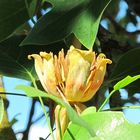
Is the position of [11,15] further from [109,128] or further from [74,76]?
[109,128]

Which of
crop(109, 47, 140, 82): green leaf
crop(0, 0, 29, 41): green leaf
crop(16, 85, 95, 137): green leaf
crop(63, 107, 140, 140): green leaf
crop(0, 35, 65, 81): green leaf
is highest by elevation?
crop(0, 0, 29, 41): green leaf

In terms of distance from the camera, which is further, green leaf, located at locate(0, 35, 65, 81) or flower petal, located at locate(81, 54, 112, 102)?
green leaf, located at locate(0, 35, 65, 81)

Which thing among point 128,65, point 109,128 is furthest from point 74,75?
point 128,65

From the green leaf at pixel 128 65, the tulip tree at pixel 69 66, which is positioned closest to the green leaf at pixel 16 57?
the tulip tree at pixel 69 66

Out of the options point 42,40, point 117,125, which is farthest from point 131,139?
point 42,40

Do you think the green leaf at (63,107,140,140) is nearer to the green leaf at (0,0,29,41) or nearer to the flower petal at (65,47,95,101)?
the flower petal at (65,47,95,101)

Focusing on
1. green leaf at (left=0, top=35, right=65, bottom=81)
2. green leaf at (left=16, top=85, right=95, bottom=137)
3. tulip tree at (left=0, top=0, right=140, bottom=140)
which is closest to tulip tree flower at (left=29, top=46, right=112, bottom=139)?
tulip tree at (left=0, top=0, right=140, bottom=140)

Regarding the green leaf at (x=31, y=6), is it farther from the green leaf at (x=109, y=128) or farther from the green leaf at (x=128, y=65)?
the green leaf at (x=109, y=128)
